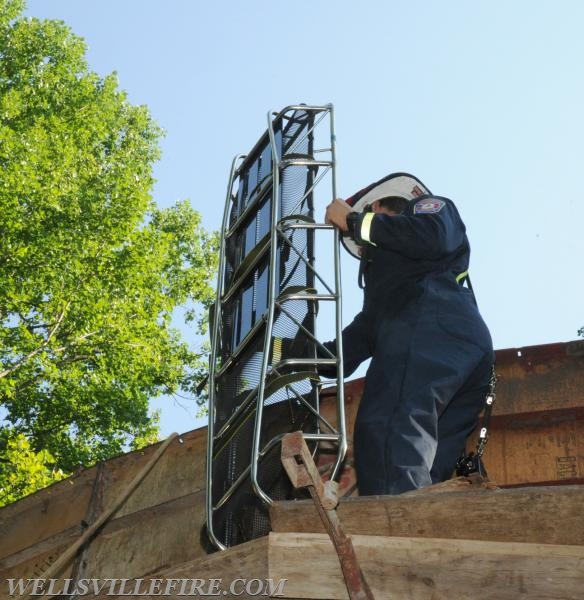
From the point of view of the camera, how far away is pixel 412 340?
14.3 feet

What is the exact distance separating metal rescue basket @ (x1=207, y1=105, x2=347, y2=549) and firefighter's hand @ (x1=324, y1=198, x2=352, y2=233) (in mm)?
72

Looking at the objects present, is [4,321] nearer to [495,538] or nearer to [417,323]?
[417,323]

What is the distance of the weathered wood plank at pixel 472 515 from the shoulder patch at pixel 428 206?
6.38 ft

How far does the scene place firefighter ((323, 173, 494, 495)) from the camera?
3.96m

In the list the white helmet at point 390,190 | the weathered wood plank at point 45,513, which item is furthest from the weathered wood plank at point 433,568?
the weathered wood plank at point 45,513

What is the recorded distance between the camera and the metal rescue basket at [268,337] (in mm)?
4180

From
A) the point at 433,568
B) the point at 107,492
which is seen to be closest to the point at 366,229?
the point at 433,568

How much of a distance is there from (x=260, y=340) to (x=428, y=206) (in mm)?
994

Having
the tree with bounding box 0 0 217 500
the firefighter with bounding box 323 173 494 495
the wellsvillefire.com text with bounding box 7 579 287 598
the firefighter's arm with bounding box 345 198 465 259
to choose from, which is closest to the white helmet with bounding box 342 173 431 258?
the firefighter with bounding box 323 173 494 495

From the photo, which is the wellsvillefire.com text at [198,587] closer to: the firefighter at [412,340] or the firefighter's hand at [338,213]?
the firefighter at [412,340]

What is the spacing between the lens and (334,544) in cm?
300

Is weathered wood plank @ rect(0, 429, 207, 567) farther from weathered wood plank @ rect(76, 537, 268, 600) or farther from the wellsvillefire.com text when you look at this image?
weathered wood plank @ rect(76, 537, 268, 600)

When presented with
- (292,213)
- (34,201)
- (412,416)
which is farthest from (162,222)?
(412,416)

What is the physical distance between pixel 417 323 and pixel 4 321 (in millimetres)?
12295
